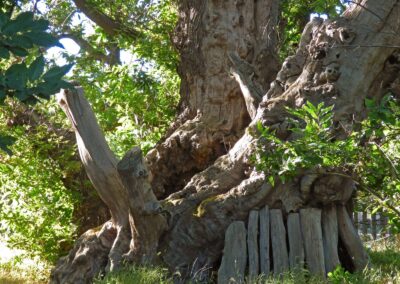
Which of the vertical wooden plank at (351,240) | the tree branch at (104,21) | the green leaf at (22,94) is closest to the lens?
the green leaf at (22,94)

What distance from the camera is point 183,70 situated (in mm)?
9398

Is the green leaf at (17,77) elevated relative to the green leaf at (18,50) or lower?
lower

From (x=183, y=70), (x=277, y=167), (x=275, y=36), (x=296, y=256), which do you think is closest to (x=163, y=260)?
(x=296, y=256)

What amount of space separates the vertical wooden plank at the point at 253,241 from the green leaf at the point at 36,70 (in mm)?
4811

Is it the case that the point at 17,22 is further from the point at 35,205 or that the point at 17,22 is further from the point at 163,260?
the point at 35,205

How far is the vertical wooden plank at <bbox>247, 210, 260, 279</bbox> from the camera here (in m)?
7.08

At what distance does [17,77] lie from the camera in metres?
2.69

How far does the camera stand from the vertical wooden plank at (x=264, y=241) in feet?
23.3

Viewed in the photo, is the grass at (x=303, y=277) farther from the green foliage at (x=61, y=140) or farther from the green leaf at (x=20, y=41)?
the green leaf at (x=20, y=41)

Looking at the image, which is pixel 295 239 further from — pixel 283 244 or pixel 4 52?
pixel 4 52

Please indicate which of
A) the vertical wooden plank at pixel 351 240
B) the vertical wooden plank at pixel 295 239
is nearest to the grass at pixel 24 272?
the vertical wooden plank at pixel 295 239

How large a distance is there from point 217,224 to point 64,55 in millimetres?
5717

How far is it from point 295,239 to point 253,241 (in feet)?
1.55

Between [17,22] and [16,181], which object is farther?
[16,181]
